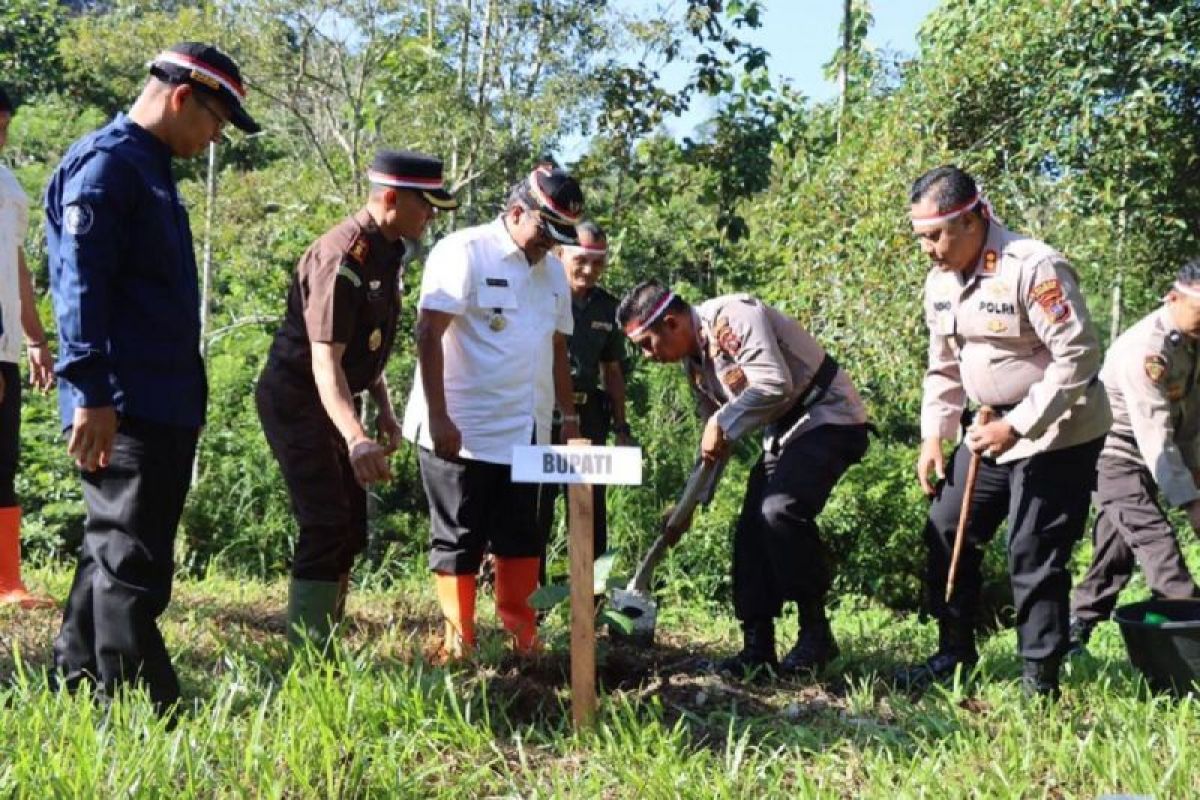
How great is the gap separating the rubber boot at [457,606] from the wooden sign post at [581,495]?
3.11 ft

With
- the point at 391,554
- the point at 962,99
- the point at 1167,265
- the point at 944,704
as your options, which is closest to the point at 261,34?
the point at 391,554

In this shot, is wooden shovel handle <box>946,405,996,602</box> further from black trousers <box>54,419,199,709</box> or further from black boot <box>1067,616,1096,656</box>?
black trousers <box>54,419,199,709</box>

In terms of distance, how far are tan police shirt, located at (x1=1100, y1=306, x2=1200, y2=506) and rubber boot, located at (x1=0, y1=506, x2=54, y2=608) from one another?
14.4ft

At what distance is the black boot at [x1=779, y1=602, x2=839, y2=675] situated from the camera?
4.71m

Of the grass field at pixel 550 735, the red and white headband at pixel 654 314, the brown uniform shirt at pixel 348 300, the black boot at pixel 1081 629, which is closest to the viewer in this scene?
the grass field at pixel 550 735

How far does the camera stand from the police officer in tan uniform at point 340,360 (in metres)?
4.16

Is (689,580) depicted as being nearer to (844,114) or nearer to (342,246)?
(844,114)

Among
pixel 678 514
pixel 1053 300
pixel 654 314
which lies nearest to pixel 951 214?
pixel 1053 300

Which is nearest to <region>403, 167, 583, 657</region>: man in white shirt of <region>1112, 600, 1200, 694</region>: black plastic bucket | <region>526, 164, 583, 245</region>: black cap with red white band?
<region>526, 164, 583, 245</region>: black cap with red white band

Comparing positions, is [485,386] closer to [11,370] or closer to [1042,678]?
[11,370]

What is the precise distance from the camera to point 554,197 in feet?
14.6

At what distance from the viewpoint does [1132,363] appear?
197 inches

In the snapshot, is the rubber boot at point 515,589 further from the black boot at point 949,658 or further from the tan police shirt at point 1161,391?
the tan police shirt at point 1161,391

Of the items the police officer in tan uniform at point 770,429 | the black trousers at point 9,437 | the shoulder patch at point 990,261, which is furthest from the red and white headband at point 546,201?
the black trousers at point 9,437
